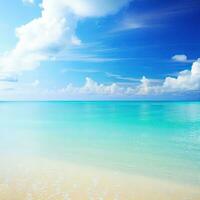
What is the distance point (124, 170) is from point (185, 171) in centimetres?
139

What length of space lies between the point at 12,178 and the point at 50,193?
3.62 ft

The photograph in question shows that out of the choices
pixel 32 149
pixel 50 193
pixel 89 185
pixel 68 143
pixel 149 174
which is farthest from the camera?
pixel 68 143

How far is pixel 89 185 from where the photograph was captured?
14.9ft

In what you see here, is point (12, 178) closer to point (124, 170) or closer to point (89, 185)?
point (89, 185)

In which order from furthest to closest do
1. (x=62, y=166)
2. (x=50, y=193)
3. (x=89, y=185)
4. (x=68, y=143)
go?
(x=68, y=143), (x=62, y=166), (x=89, y=185), (x=50, y=193)

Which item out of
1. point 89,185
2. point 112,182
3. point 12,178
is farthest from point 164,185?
point 12,178

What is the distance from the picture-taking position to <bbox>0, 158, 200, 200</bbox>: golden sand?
13.4ft

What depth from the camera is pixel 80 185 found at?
179 inches

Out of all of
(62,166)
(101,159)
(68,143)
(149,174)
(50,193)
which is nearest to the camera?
(50,193)

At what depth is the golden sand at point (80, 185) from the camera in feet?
13.4

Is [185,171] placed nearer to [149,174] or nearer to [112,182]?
[149,174]

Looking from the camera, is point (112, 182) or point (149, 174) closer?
point (112, 182)

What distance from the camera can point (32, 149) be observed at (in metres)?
7.55

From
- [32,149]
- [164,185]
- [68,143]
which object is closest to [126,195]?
[164,185]
